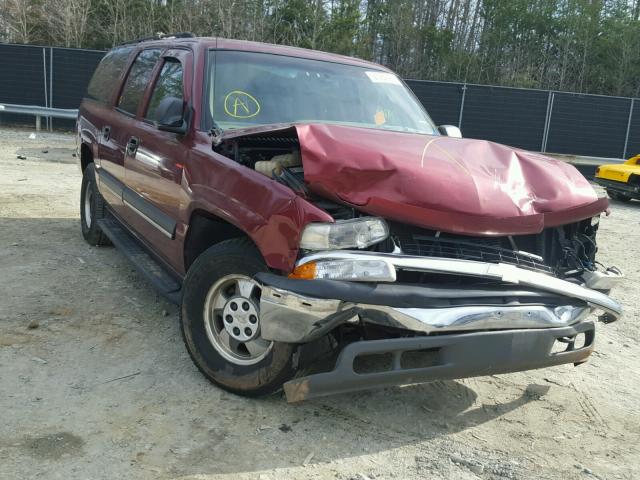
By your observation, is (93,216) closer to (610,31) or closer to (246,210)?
(246,210)

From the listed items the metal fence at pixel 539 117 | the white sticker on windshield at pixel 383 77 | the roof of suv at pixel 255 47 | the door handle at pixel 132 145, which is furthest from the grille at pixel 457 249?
the metal fence at pixel 539 117

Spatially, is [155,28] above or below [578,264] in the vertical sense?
above

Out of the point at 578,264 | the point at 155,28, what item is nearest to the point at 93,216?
the point at 578,264

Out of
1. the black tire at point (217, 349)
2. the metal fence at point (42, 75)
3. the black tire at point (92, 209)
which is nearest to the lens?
the black tire at point (217, 349)

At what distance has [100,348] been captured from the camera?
12.6ft

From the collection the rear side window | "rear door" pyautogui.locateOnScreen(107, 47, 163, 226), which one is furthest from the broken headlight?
the rear side window

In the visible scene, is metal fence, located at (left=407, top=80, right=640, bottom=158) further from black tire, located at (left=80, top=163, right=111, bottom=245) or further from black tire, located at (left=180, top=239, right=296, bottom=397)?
black tire, located at (left=180, top=239, right=296, bottom=397)

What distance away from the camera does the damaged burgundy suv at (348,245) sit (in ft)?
8.75

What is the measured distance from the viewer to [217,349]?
3238 millimetres

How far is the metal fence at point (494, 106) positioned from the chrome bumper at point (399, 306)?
1633 centimetres

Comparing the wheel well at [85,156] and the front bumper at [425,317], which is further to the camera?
the wheel well at [85,156]

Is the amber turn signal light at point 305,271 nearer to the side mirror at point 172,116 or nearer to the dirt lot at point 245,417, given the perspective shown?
the dirt lot at point 245,417

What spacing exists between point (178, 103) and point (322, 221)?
1.52 meters

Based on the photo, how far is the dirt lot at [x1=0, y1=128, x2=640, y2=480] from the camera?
2.72 meters
